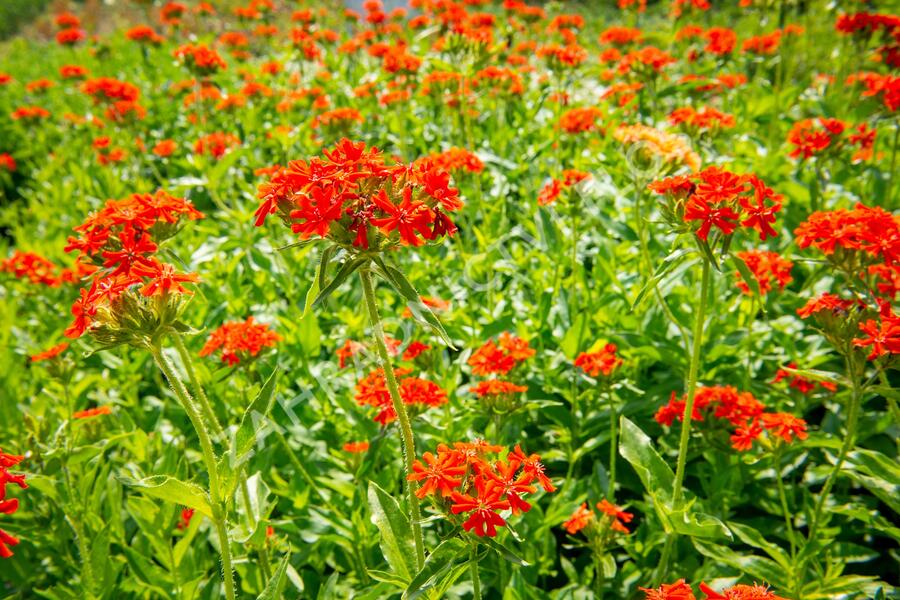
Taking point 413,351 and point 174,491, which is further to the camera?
point 413,351

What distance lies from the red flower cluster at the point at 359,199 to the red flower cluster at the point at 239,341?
0.98 m

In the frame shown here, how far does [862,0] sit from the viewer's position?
15.8 ft

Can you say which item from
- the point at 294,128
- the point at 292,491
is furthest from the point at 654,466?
the point at 294,128

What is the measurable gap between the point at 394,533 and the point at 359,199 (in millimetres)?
843

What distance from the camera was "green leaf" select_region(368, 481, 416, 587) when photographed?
1.54 meters

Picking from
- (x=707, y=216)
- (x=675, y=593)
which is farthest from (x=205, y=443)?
(x=707, y=216)

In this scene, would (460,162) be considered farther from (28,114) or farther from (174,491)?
(28,114)

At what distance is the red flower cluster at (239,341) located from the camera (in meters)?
2.32

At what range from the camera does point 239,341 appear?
2.32 meters

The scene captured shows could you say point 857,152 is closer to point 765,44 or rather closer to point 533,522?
point 765,44

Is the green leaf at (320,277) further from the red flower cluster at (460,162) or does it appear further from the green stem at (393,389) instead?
the red flower cluster at (460,162)

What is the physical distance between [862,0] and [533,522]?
490 cm

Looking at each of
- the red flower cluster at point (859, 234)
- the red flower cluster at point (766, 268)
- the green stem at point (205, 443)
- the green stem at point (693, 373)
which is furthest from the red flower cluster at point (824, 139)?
the green stem at point (205, 443)

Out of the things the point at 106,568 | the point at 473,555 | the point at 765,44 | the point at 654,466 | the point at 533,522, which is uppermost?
the point at 765,44
